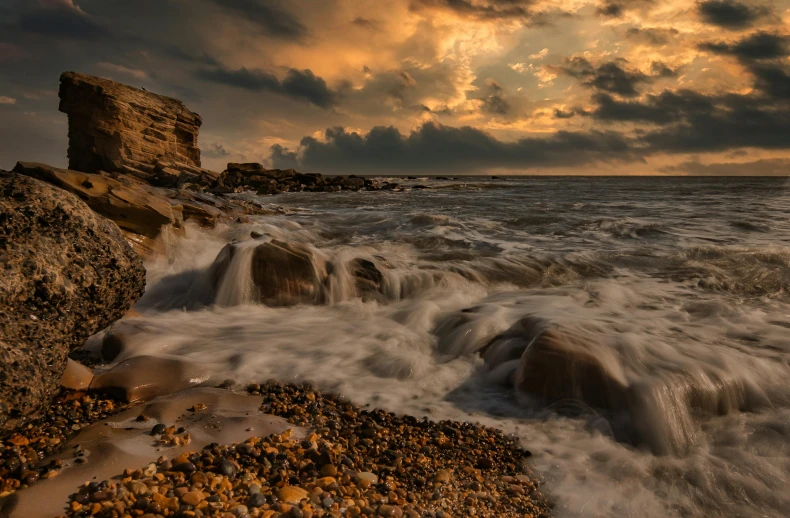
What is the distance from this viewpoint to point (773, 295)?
7.47 meters

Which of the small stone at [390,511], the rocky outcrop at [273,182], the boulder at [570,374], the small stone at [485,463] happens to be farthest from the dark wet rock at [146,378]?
the rocky outcrop at [273,182]

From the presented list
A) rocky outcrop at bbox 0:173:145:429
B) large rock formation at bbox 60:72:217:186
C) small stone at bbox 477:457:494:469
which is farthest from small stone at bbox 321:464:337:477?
large rock formation at bbox 60:72:217:186

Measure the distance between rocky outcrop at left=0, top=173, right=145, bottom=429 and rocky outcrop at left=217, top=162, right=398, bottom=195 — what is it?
30017mm

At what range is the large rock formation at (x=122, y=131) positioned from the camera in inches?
1310

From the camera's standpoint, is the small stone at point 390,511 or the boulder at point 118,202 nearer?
the small stone at point 390,511

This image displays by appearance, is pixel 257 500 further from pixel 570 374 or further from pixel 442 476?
pixel 570 374

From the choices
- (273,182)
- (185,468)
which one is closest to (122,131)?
(273,182)

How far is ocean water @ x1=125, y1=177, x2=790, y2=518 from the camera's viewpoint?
3270 millimetres

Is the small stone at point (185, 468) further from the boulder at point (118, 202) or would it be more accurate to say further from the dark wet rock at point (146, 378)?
the boulder at point (118, 202)

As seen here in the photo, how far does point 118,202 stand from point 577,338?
7.52 metres

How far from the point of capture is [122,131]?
3400 centimetres

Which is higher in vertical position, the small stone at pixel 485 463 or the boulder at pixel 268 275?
the boulder at pixel 268 275

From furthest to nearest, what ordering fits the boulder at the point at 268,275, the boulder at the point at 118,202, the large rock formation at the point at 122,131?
the large rock formation at the point at 122,131 < the boulder at the point at 118,202 < the boulder at the point at 268,275

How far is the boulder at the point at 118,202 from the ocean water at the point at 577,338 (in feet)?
1.66
